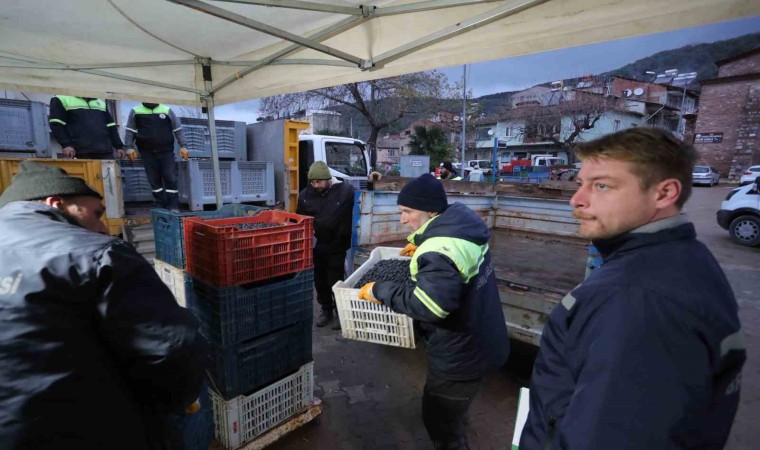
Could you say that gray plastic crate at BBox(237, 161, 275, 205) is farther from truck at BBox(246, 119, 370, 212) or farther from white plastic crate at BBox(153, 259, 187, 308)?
white plastic crate at BBox(153, 259, 187, 308)

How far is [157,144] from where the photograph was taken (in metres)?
5.22

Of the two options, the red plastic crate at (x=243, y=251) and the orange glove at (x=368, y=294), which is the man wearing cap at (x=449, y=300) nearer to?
the orange glove at (x=368, y=294)

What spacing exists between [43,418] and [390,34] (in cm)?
260

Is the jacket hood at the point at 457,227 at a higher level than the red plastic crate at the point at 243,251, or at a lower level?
higher

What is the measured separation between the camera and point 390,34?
2.58 meters

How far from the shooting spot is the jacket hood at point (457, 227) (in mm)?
1871

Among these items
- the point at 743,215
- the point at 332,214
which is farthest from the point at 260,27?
the point at 743,215

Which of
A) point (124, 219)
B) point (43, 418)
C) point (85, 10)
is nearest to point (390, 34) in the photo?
point (85, 10)

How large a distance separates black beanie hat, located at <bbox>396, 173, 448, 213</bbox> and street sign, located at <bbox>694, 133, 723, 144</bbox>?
39.1m

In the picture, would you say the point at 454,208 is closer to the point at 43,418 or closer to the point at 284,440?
the point at 43,418

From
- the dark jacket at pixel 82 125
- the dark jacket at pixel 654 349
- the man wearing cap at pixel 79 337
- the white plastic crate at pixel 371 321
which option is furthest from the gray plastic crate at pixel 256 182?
the dark jacket at pixel 654 349

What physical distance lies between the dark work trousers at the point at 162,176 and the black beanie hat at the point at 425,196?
4570 mm

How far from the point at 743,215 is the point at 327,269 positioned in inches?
398

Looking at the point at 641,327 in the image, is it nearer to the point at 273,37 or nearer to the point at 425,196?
the point at 425,196
